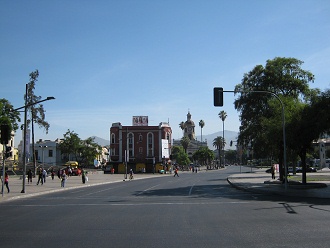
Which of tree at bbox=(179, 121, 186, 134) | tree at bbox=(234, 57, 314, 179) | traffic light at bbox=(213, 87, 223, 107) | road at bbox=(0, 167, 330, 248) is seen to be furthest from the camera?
tree at bbox=(179, 121, 186, 134)

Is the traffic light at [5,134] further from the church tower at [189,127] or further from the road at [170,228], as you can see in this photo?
the church tower at [189,127]

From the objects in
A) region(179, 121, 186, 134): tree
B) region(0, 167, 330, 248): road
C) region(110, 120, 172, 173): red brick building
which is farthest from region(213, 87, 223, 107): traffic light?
region(179, 121, 186, 134): tree

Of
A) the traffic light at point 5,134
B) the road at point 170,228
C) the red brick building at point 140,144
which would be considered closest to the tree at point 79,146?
the red brick building at point 140,144

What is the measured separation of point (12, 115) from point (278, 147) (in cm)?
5236

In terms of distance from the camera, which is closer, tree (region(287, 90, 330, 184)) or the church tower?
tree (region(287, 90, 330, 184))

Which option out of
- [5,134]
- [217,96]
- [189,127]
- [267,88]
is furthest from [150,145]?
[189,127]

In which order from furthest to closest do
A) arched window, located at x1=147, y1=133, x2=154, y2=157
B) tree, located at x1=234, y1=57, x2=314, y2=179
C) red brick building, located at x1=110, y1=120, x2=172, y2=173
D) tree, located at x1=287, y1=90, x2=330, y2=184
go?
arched window, located at x1=147, y1=133, x2=154, y2=157, red brick building, located at x1=110, y1=120, x2=172, y2=173, tree, located at x1=234, y1=57, x2=314, y2=179, tree, located at x1=287, y1=90, x2=330, y2=184

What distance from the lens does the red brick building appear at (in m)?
104

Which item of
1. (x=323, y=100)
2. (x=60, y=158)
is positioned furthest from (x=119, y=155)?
(x=323, y=100)

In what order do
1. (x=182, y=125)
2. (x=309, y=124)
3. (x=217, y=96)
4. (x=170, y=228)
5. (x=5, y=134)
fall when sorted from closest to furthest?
(x=170, y=228) → (x=217, y=96) → (x=5, y=134) → (x=309, y=124) → (x=182, y=125)

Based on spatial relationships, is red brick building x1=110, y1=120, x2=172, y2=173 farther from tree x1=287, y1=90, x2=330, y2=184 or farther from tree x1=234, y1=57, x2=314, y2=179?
tree x1=287, y1=90, x2=330, y2=184

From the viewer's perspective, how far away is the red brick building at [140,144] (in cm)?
10375

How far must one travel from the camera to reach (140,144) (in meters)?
106

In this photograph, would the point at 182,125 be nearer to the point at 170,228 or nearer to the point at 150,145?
the point at 150,145
